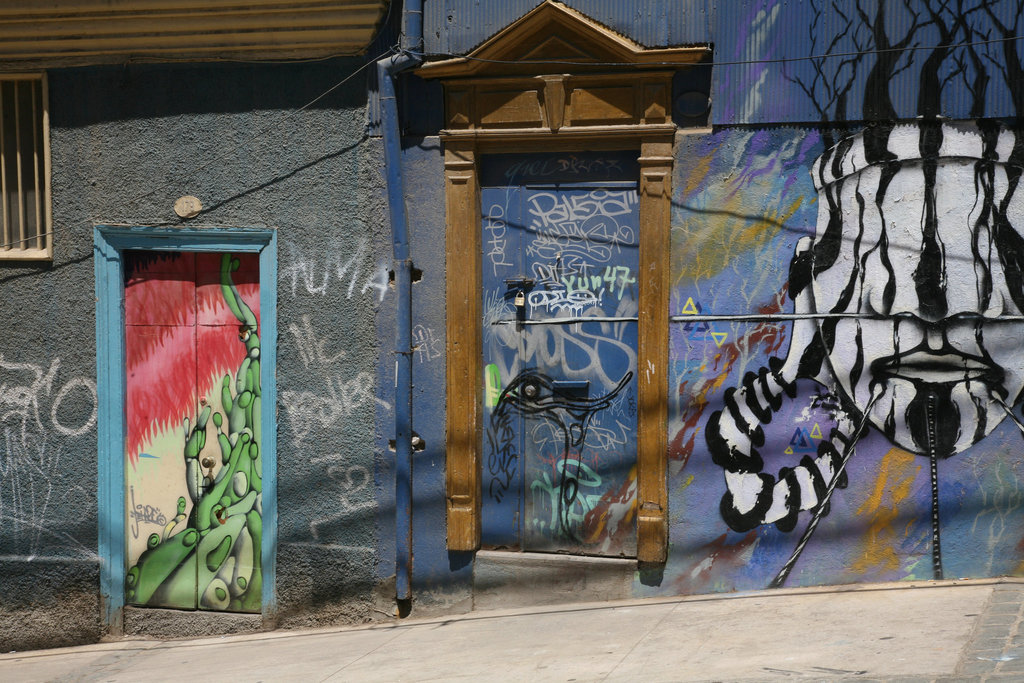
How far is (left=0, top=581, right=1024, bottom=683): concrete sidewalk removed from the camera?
4.72m

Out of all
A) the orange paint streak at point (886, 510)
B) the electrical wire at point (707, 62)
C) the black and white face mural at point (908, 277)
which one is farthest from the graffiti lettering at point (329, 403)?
the orange paint streak at point (886, 510)

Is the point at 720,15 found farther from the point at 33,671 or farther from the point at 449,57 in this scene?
the point at 33,671

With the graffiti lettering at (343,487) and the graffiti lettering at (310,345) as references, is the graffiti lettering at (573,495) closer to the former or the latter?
the graffiti lettering at (343,487)

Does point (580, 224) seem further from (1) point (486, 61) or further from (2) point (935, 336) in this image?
(2) point (935, 336)

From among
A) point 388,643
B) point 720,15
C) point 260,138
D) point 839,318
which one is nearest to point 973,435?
point 839,318

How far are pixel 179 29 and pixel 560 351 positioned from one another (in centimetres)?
318

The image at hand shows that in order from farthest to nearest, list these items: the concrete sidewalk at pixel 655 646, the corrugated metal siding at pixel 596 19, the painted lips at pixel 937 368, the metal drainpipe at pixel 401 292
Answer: the metal drainpipe at pixel 401 292, the corrugated metal siding at pixel 596 19, the painted lips at pixel 937 368, the concrete sidewalk at pixel 655 646

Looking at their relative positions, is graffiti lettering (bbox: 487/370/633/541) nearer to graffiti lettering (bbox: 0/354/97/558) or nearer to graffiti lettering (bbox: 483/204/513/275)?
graffiti lettering (bbox: 483/204/513/275)

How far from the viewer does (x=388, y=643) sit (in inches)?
236

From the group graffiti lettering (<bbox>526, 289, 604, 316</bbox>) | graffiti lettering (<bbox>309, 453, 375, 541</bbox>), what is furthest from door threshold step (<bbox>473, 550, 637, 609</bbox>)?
graffiti lettering (<bbox>526, 289, 604, 316</bbox>)

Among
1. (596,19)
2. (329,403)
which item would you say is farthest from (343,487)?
(596,19)

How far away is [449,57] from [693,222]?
1.78 meters

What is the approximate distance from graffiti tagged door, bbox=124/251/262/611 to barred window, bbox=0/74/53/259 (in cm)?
72

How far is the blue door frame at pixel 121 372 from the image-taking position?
260 inches
